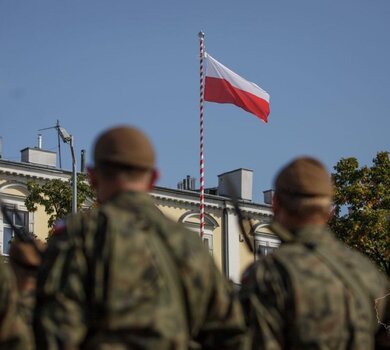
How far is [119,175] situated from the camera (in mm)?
5016

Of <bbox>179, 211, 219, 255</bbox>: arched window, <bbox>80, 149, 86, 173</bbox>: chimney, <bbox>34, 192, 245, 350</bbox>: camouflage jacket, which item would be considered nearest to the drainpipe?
<bbox>179, 211, 219, 255</bbox>: arched window

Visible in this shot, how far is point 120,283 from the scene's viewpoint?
467 centimetres

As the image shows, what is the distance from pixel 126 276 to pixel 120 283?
0.04 metres

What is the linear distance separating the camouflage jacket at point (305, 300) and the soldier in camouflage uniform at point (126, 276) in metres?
0.47

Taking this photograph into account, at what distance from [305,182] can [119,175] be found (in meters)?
1.34

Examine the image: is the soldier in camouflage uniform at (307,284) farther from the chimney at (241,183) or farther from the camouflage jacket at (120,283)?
the chimney at (241,183)

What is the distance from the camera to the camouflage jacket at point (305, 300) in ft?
18.1

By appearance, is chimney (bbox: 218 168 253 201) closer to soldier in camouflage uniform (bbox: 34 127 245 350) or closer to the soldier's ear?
the soldier's ear

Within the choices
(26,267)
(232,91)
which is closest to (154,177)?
(26,267)

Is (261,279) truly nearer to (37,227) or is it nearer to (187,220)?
(37,227)

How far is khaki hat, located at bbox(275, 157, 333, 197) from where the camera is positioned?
595cm

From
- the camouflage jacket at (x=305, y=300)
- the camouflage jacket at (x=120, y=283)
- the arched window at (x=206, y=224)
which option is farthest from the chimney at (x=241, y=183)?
the camouflage jacket at (x=120, y=283)

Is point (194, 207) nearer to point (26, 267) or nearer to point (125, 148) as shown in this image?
point (26, 267)

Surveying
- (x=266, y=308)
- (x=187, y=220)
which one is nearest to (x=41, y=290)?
(x=266, y=308)
